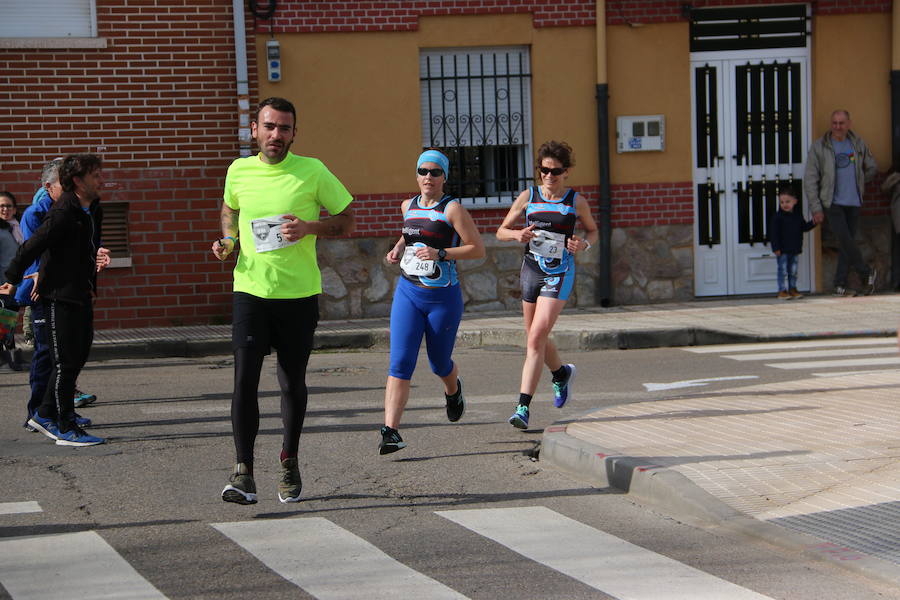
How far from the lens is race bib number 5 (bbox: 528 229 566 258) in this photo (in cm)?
875

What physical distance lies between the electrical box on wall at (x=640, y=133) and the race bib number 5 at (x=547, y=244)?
292 inches

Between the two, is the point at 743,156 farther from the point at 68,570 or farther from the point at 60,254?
the point at 68,570

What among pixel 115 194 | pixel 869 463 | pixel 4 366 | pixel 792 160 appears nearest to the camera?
pixel 869 463

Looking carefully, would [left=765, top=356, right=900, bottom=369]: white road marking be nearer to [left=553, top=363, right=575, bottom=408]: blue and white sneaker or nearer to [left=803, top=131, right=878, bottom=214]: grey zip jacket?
[left=553, top=363, right=575, bottom=408]: blue and white sneaker

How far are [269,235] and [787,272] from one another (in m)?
10.8

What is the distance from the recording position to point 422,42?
15.6m

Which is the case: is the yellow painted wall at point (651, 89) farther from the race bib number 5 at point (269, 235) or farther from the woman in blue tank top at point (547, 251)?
the race bib number 5 at point (269, 235)

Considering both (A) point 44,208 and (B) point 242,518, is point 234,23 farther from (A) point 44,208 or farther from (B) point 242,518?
(B) point 242,518

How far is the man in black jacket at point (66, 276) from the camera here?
8.25 metres

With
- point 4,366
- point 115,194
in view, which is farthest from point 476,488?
point 115,194

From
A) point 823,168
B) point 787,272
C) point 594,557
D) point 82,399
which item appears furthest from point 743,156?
point 594,557

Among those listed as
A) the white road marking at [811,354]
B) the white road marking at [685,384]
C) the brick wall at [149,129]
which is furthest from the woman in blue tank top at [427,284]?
the brick wall at [149,129]

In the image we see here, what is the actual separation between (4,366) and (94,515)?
22.6 feet

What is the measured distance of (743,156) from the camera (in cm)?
1641
